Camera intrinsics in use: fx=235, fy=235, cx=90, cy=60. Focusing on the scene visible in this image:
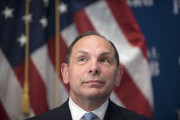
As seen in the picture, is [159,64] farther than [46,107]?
Yes

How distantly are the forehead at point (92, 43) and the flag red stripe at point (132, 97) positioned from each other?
0.75m

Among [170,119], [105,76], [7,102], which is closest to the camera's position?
[105,76]

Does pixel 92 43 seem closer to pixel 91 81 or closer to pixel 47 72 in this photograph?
pixel 91 81

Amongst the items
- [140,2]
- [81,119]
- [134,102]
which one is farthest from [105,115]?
[140,2]

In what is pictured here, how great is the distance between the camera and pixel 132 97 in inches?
67.7

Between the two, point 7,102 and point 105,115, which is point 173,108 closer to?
point 105,115

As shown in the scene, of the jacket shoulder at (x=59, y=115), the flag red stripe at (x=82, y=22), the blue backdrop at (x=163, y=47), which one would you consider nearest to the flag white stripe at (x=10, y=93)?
the flag red stripe at (x=82, y=22)

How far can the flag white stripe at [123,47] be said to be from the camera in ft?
5.65

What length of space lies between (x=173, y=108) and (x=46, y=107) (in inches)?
39.4

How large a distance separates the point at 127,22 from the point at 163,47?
386 mm

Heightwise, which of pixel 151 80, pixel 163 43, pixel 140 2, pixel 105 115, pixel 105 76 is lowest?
pixel 151 80

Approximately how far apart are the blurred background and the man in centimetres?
66

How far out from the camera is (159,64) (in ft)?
6.22

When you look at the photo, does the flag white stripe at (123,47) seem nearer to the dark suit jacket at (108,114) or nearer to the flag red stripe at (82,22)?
the flag red stripe at (82,22)
